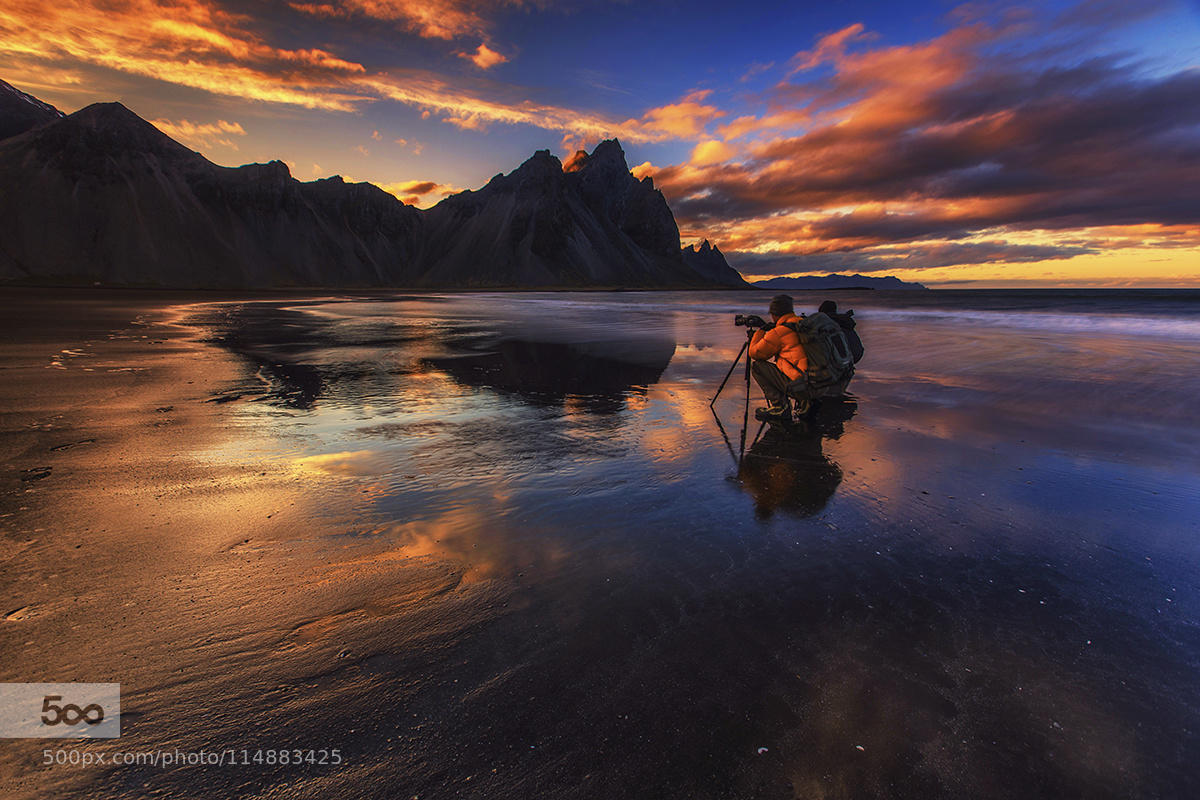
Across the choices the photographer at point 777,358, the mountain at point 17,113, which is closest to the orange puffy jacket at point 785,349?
the photographer at point 777,358

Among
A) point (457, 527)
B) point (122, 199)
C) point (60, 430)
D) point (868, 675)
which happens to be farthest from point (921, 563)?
point (122, 199)

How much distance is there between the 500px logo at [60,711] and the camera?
2305mm

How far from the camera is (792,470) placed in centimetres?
646

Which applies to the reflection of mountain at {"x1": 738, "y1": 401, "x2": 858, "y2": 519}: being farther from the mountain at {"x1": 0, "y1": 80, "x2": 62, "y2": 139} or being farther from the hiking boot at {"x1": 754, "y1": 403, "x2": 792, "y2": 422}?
the mountain at {"x1": 0, "y1": 80, "x2": 62, "y2": 139}

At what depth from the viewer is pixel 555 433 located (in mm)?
7723

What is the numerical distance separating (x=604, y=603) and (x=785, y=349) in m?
6.45

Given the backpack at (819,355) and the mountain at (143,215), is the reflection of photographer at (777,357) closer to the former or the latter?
the backpack at (819,355)

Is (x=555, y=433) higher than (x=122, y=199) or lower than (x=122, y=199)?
lower

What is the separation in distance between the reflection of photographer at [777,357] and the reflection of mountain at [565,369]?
2683mm

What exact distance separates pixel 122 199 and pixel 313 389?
179 m

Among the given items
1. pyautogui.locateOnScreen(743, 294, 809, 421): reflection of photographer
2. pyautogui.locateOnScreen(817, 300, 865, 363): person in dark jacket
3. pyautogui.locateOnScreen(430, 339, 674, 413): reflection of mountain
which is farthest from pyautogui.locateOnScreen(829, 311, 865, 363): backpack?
pyautogui.locateOnScreen(430, 339, 674, 413): reflection of mountain

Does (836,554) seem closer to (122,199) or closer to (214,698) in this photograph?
(214,698)

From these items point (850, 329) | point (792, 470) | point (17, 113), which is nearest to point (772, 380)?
point (792, 470)

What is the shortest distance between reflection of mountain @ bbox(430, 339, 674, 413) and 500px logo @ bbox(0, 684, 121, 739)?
7.29 meters
